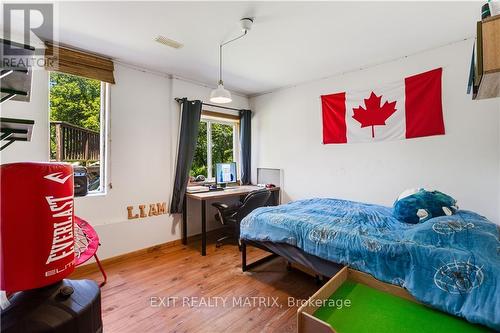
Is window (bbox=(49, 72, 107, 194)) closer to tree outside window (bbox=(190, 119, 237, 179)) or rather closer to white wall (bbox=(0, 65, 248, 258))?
white wall (bbox=(0, 65, 248, 258))

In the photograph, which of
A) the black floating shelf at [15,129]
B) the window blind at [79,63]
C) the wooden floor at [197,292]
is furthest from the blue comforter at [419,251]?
the window blind at [79,63]

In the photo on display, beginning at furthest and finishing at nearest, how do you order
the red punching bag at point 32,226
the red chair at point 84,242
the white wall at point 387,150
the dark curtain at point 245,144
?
1. the dark curtain at point 245,144
2. the white wall at point 387,150
3. the red chair at point 84,242
4. the red punching bag at point 32,226

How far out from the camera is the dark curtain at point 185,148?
134 inches

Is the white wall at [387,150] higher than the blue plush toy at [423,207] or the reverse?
higher

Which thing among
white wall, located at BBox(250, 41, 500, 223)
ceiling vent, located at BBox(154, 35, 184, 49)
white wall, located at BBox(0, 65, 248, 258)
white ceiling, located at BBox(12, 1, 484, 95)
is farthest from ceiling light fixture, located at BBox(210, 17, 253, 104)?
white wall, located at BBox(250, 41, 500, 223)

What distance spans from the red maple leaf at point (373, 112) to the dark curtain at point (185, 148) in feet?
7.48

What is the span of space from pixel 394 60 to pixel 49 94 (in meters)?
3.95

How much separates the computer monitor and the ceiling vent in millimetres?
1817

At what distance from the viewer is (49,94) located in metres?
2.51

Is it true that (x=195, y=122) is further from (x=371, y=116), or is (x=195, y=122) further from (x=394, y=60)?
(x=394, y=60)

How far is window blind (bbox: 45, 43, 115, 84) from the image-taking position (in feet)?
8.12

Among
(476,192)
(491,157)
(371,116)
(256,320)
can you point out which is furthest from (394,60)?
(256,320)

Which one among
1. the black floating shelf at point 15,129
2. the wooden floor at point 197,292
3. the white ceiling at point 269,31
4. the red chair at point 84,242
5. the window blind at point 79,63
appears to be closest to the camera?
the black floating shelf at point 15,129

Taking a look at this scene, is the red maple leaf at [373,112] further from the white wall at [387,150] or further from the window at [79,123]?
the window at [79,123]
